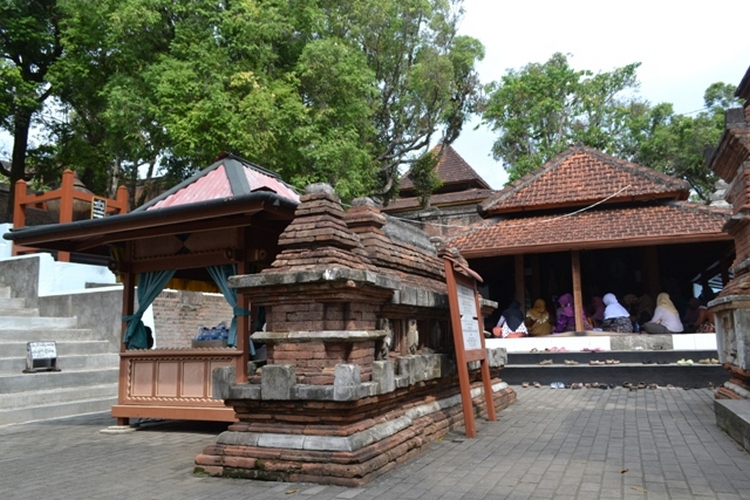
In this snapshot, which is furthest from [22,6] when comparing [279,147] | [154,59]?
[279,147]

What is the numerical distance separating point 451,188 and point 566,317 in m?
17.7

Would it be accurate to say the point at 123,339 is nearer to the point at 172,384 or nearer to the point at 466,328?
the point at 172,384

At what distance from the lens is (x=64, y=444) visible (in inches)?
283

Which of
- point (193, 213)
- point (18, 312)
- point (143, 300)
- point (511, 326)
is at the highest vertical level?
point (193, 213)

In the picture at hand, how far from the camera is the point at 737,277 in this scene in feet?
27.8

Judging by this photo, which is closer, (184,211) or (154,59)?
(184,211)

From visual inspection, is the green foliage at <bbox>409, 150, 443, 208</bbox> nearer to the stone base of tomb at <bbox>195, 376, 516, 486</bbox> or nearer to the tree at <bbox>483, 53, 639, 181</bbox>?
the tree at <bbox>483, 53, 639, 181</bbox>

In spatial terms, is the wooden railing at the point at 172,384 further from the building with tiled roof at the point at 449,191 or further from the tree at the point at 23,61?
the building with tiled roof at the point at 449,191

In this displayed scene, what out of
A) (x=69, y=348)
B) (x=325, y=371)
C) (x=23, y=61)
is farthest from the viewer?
(x=23, y=61)

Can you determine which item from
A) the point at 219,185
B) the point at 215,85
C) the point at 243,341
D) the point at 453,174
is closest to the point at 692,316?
the point at 243,341

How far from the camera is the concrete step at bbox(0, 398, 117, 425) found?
880 cm

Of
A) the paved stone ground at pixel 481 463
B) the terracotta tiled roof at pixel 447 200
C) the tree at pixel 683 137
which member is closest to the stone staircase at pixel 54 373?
the paved stone ground at pixel 481 463

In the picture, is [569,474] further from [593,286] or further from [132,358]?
[593,286]

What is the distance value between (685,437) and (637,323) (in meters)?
8.36
